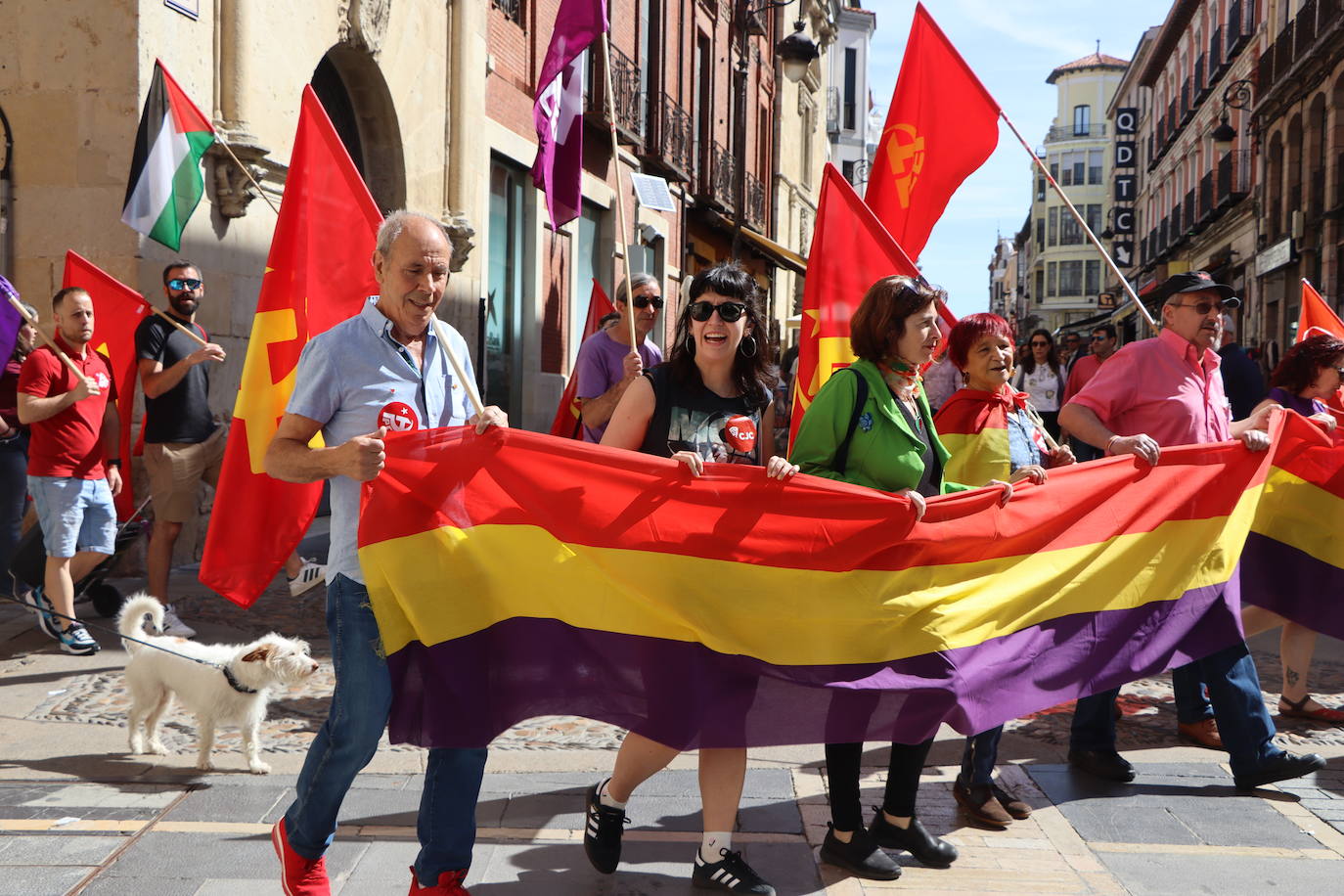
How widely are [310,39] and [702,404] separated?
8620 mm

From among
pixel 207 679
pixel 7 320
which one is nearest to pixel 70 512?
pixel 7 320

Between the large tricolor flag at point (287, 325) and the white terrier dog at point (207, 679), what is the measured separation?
63cm

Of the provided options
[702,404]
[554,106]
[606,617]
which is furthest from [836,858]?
[554,106]

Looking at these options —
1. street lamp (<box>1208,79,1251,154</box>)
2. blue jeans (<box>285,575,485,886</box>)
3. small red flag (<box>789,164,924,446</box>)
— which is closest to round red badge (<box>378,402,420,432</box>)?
blue jeans (<box>285,575,485,886</box>)

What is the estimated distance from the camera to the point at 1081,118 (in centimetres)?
9294

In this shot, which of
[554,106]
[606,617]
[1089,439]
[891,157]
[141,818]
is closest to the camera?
[606,617]

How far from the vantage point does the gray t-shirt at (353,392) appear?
3389mm

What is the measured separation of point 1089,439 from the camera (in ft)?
16.6

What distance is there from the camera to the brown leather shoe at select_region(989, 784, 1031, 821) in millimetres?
4527

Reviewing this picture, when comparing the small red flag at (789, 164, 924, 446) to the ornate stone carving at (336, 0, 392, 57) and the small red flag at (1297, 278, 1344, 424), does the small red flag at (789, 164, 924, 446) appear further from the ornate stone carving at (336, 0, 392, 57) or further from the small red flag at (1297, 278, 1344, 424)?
the ornate stone carving at (336, 0, 392, 57)

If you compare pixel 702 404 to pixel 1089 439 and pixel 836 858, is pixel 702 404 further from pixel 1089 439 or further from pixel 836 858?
pixel 1089 439

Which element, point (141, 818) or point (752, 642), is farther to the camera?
point (141, 818)

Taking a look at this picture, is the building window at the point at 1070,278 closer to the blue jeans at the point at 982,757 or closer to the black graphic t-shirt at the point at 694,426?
the blue jeans at the point at 982,757

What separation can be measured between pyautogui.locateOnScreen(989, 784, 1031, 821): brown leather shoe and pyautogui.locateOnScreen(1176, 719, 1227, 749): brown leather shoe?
1283 millimetres
